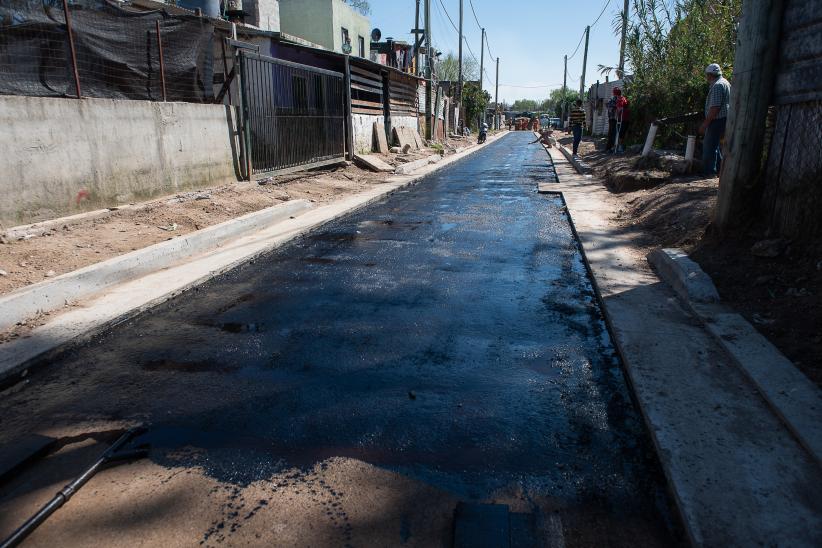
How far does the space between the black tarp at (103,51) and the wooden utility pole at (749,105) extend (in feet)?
24.8

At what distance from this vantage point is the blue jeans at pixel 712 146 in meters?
8.95

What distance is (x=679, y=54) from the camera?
13.8 metres

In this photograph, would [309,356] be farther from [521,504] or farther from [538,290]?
[538,290]

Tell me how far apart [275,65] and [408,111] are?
54.2ft

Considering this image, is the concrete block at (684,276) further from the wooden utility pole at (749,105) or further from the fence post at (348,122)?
the fence post at (348,122)

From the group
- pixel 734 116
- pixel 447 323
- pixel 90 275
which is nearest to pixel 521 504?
pixel 447 323

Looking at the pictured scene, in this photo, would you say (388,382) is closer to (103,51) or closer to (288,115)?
(103,51)

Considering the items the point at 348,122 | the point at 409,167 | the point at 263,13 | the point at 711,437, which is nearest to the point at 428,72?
the point at 263,13

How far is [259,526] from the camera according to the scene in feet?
6.82

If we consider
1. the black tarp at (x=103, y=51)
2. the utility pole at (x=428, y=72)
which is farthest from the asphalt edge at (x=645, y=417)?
the utility pole at (x=428, y=72)

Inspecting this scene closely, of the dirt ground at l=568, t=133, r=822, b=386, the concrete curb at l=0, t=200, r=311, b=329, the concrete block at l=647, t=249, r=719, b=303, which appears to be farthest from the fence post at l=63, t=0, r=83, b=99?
the dirt ground at l=568, t=133, r=822, b=386

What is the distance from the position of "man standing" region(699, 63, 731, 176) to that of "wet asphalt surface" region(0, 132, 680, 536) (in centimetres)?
470

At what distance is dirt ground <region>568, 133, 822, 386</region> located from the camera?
360cm

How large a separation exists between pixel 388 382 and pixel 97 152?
589 centimetres
